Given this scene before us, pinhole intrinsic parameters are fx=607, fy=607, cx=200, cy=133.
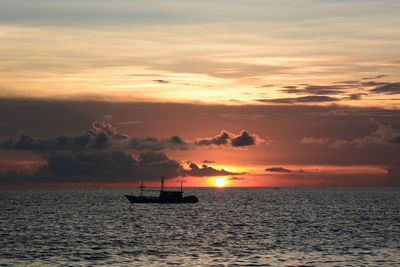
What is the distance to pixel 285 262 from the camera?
66.6 meters

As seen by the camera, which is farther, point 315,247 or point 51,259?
point 315,247

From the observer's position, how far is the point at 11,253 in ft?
245

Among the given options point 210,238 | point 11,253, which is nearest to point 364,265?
point 210,238

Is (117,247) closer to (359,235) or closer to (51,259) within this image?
(51,259)

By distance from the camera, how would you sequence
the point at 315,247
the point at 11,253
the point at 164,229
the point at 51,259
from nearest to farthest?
the point at 51,259
the point at 11,253
the point at 315,247
the point at 164,229

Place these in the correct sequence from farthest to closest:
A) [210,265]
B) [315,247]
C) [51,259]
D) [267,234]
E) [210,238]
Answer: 1. [267,234]
2. [210,238]
3. [315,247]
4. [51,259]
5. [210,265]

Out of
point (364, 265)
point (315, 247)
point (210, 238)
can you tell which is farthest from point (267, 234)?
point (364, 265)

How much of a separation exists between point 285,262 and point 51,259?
26.5 metres

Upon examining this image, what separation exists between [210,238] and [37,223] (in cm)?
4962

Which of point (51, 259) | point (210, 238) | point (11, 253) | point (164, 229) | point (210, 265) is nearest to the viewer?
point (210, 265)

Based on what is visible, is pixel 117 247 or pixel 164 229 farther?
pixel 164 229

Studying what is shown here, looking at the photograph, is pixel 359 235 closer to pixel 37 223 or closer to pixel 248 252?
pixel 248 252

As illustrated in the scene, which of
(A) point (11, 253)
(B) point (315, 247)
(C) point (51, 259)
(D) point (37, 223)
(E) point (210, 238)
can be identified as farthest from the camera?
(D) point (37, 223)

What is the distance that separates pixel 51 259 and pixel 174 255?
1424cm
